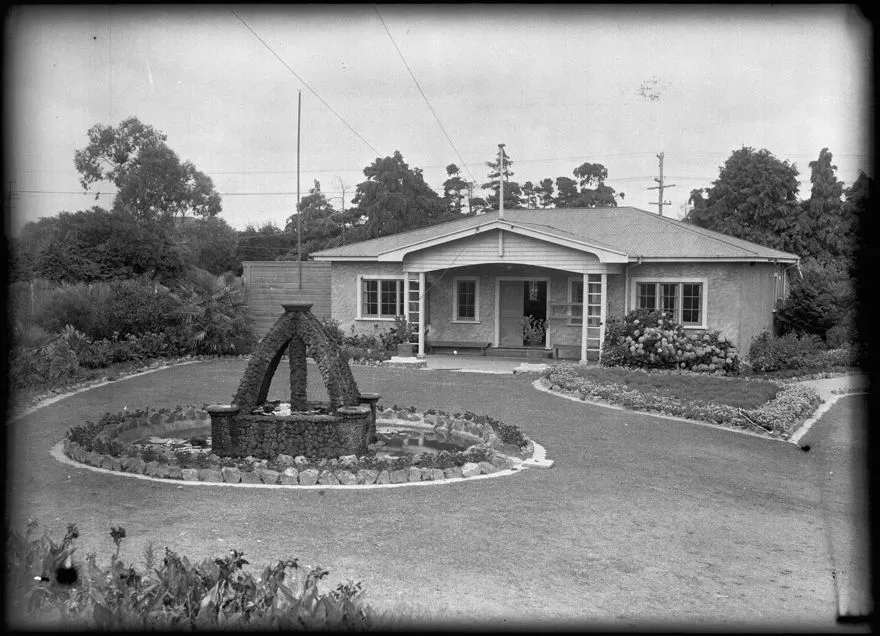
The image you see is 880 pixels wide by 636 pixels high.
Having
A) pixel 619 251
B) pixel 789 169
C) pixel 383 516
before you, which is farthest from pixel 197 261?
pixel 383 516

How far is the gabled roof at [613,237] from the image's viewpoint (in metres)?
20.8

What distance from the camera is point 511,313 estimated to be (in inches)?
958

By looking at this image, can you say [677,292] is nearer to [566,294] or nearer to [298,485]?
[566,294]

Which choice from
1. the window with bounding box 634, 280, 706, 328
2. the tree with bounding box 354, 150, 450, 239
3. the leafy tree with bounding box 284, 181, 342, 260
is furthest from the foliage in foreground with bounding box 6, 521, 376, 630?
the leafy tree with bounding box 284, 181, 342, 260

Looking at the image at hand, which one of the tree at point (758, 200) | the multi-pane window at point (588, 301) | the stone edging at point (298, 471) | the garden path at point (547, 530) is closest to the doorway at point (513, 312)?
the multi-pane window at point (588, 301)

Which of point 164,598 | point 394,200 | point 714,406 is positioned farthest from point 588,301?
point 394,200

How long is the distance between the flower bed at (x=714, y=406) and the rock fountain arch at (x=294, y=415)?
19.1ft

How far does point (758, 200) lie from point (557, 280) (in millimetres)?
21930

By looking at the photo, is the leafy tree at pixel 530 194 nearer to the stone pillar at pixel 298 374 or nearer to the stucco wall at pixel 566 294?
the stucco wall at pixel 566 294

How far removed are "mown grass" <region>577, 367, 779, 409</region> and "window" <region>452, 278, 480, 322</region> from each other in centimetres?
630

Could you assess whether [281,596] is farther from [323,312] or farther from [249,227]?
[249,227]

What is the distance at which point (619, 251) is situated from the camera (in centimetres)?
2069

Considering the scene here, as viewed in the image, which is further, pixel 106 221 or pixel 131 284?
pixel 106 221

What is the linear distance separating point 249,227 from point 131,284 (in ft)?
86.7
